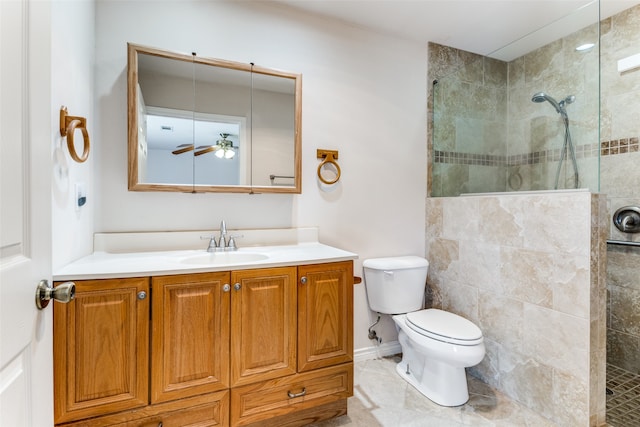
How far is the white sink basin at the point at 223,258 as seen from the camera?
160 centimetres

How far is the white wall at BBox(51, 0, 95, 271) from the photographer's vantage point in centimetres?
120

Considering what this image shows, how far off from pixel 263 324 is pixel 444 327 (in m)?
1.06

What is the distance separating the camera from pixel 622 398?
177 cm

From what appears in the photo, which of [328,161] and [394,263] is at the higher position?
[328,161]

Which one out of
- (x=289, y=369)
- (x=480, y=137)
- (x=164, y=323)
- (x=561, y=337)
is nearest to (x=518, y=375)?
(x=561, y=337)

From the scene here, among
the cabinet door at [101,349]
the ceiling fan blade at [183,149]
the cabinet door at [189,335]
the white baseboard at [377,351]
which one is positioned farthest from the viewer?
the white baseboard at [377,351]

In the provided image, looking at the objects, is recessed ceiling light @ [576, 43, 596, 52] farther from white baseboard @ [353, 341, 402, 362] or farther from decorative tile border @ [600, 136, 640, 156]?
white baseboard @ [353, 341, 402, 362]

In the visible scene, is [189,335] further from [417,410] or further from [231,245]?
[417,410]

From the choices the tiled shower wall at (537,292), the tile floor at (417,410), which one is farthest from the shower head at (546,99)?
the tile floor at (417,410)

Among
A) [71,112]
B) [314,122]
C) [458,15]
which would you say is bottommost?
[71,112]

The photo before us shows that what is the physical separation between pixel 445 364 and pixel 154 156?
1988 mm

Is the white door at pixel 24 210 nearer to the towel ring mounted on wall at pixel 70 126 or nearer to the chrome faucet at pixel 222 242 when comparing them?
the towel ring mounted on wall at pixel 70 126

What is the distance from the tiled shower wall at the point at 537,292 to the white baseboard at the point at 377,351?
0.50 meters

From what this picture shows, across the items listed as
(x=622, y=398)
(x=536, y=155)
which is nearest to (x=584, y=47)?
(x=536, y=155)
